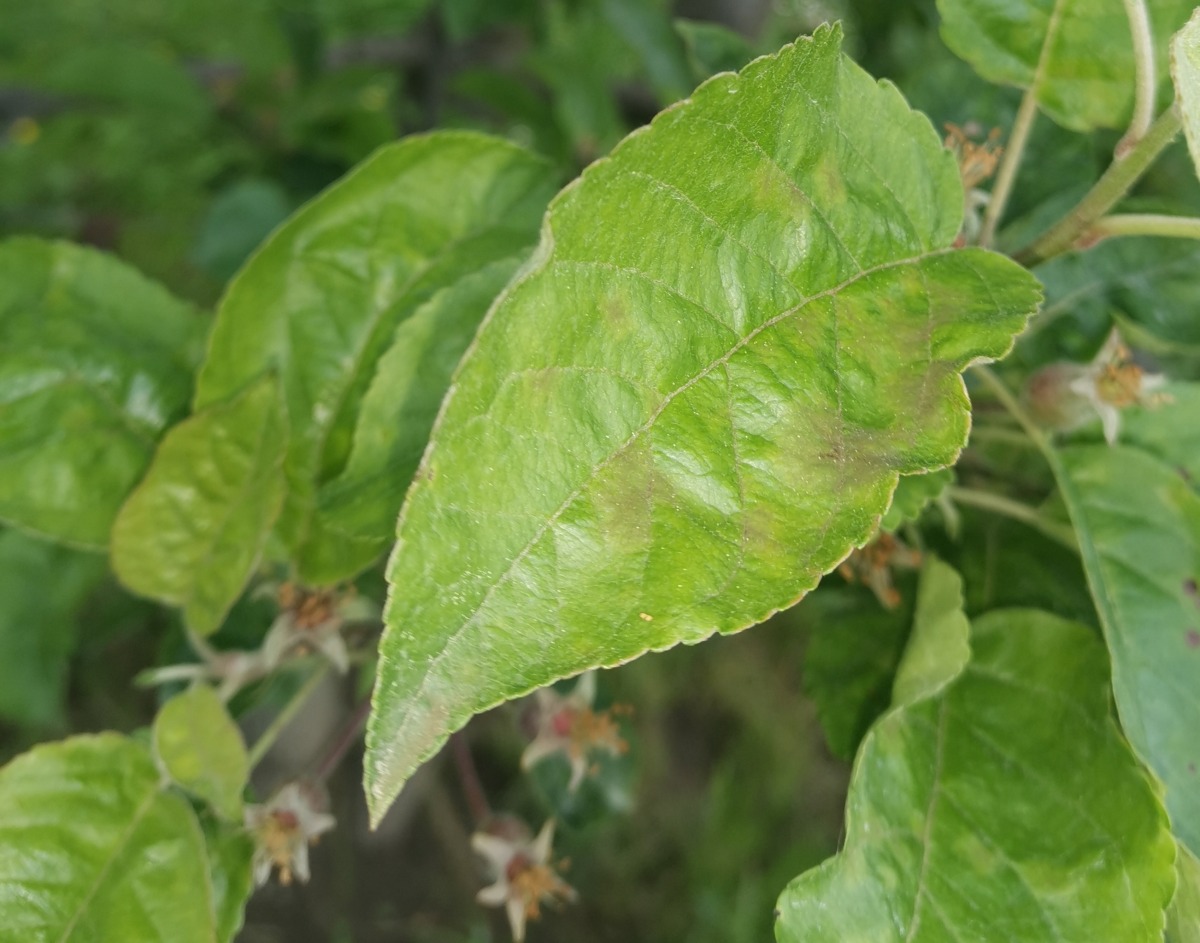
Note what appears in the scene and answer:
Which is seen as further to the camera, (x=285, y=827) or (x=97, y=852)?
(x=285, y=827)

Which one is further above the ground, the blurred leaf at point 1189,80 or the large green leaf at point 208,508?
the blurred leaf at point 1189,80

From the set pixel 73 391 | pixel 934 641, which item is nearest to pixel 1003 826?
pixel 934 641

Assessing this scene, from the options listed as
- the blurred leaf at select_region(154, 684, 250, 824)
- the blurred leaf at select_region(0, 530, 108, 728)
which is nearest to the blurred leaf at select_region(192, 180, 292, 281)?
the blurred leaf at select_region(0, 530, 108, 728)

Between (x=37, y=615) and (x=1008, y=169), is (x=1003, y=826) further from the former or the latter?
(x=37, y=615)

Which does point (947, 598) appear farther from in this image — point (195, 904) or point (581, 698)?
point (195, 904)

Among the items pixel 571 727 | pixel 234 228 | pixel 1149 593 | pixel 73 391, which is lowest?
pixel 571 727

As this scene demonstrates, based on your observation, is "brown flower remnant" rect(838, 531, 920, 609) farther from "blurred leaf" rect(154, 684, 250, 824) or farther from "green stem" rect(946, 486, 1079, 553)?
"blurred leaf" rect(154, 684, 250, 824)

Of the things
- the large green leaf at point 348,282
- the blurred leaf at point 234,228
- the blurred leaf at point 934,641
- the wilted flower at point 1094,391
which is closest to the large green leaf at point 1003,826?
the blurred leaf at point 934,641

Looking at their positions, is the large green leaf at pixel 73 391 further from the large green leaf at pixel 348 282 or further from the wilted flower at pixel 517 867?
the wilted flower at pixel 517 867
